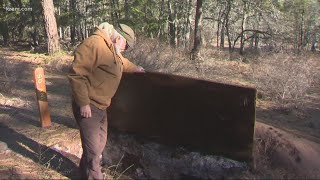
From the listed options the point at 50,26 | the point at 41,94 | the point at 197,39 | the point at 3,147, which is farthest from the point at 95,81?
the point at 197,39

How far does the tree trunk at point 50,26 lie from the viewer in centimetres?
1622

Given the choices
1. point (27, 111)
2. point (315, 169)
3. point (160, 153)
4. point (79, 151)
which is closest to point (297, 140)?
point (315, 169)

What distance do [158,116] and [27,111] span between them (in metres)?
3.49

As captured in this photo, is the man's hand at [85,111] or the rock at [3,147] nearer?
the man's hand at [85,111]

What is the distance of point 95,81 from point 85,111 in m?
0.31

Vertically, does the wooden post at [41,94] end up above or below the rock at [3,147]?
above

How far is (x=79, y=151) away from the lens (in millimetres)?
6172

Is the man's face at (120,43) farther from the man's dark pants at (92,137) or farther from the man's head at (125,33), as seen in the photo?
the man's dark pants at (92,137)

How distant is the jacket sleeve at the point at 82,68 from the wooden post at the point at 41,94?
2.92 meters

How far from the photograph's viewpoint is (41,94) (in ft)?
22.2

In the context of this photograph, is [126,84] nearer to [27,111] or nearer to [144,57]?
[27,111]

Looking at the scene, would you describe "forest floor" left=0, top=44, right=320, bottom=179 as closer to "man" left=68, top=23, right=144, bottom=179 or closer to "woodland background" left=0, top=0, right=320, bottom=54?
"man" left=68, top=23, right=144, bottom=179

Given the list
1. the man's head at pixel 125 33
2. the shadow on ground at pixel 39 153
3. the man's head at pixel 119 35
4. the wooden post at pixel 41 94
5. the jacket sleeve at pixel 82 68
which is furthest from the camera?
the wooden post at pixel 41 94

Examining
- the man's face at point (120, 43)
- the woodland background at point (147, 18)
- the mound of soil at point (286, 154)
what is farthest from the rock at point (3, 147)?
the woodland background at point (147, 18)
